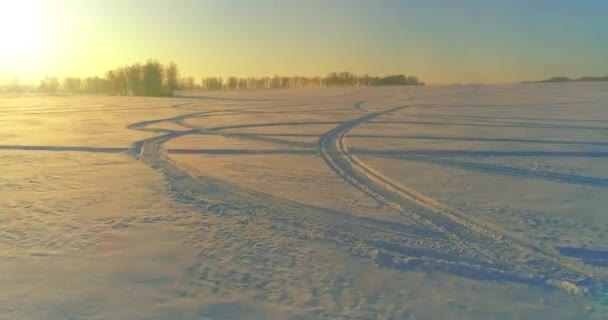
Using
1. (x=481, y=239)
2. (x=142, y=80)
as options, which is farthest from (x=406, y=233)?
(x=142, y=80)

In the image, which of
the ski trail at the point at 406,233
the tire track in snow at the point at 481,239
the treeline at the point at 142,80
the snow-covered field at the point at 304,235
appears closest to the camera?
the snow-covered field at the point at 304,235

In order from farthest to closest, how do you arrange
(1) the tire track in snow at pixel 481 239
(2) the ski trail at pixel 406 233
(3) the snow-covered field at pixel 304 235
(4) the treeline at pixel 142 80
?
(4) the treeline at pixel 142 80
(2) the ski trail at pixel 406 233
(1) the tire track in snow at pixel 481 239
(3) the snow-covered field at pixel 304 235

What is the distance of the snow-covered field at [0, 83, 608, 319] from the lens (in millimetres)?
3141

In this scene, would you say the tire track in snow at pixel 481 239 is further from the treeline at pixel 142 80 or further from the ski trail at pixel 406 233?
the treeline at pixel 142 80

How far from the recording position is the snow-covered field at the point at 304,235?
3.14 metres

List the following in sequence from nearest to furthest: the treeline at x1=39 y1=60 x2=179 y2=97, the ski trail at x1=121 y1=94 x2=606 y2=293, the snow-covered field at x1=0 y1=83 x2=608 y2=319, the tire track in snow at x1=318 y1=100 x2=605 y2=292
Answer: the snow-covered field at x1=0 y1=83 x2=608 y2=319, the tire track in snow at x1=318 y1=100 x2=605 y2=292, the ski trail at x1=121 y1=94 x2=606 y2=293, the treeline at x1=39 y1=60 x2=179 y2=97

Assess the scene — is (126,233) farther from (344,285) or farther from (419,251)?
(419,251)

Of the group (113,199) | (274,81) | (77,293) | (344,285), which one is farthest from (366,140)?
(274,81)

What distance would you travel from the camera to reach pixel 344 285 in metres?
3.39

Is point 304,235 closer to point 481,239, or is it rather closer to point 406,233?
point 406,233

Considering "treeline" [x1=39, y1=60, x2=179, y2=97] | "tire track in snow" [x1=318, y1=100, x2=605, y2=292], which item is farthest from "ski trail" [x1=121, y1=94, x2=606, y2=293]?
"treeline" [x1=39, y1=60, x2=179, y2=97]

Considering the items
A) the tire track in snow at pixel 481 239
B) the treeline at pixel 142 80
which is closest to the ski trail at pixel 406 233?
the tire track in snow at pixel 481 239

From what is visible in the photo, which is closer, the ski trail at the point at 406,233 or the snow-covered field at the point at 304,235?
the snow-covered field at the point at 304,235

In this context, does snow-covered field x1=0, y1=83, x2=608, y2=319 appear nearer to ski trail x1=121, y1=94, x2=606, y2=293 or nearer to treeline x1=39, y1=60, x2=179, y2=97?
ski trail x1=121, y1=94, x2=606, y2=293
